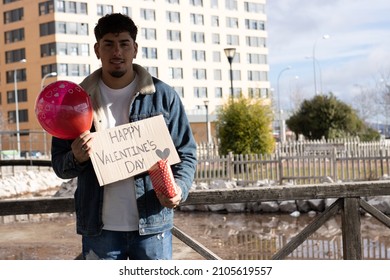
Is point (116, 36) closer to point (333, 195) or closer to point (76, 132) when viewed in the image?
point (76, 132)

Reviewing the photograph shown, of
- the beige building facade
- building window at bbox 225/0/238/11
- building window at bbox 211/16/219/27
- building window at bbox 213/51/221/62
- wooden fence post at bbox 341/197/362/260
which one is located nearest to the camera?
wooden fence post at bbox 341/197/362/260

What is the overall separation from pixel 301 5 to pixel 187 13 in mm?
2972

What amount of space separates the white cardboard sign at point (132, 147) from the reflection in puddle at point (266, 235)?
3.86 metres

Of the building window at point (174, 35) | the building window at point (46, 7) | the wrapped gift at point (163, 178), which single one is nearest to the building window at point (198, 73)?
the building window at point (174, 35)

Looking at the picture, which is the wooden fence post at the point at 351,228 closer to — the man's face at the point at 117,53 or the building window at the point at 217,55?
the man's face at the point at 117,53

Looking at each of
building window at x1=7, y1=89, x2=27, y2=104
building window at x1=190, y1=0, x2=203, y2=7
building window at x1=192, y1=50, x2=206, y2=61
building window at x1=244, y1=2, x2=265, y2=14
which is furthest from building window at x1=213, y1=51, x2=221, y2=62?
building window at x1=244, y1=2, x2=265, y2=14

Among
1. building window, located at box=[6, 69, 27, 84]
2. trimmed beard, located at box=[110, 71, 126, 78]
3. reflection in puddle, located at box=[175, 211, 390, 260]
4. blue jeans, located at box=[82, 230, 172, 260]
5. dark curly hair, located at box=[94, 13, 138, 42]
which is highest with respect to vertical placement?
building window, located at box=[6, 69, 27, 84]

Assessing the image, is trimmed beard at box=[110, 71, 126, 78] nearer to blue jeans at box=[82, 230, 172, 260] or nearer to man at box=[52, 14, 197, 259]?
man at box=[52, 14, 197, 259]

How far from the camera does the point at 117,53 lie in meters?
1.84

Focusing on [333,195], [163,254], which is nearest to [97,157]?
[163,254]

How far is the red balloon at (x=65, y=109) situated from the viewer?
180cm

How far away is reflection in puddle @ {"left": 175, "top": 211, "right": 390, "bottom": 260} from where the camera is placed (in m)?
5.78

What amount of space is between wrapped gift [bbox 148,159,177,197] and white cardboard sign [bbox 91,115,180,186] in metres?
0.05

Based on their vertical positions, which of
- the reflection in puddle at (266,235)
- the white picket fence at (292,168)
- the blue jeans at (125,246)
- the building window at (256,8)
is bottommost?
the reflection in puddle at (266,235)
